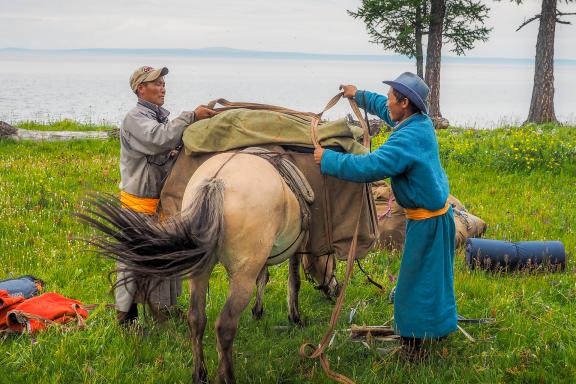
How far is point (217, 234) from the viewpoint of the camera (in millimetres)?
4078

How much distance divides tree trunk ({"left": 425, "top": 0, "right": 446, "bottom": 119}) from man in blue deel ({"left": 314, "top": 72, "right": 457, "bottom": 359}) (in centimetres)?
1476

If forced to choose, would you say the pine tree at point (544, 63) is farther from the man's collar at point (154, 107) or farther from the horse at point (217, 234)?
the horse at point (217, 234)

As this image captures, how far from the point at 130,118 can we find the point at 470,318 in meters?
3.63

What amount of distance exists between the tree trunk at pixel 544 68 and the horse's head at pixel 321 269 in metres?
14.9

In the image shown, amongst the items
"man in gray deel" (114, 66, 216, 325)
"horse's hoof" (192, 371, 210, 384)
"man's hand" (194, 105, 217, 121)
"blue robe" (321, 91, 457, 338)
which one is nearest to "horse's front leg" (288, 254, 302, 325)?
"blue robe" (321, 91, 457, 338)

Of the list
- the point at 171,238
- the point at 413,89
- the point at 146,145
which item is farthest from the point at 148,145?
the point at 413,89

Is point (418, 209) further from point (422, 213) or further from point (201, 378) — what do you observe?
point (201, 378)

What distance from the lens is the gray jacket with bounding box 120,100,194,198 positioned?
196 inches

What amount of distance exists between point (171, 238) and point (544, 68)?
18076 mm

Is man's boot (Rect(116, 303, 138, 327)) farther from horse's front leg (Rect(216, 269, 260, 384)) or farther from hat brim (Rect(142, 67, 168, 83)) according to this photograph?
hat brim (Rect(142, 67, 168, 83))

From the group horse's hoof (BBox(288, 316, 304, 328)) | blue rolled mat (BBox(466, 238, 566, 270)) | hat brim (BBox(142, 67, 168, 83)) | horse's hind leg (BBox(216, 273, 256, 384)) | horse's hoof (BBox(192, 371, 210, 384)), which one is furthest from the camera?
blue rolled mat (BBox(466, 238, 566, 270))

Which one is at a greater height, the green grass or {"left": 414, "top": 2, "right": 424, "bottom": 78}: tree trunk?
{"left": 414, "top": 2, "right": 424, "bottom": 78}: tree trunk

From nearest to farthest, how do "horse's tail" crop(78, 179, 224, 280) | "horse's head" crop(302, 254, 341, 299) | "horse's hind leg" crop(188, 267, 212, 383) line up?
"horse's tail" crop(78, 179, 224, 280), "horse's hind leg" crop(188, 267, 212, 383), "horse's head" crop(302, 254, 341, 299)

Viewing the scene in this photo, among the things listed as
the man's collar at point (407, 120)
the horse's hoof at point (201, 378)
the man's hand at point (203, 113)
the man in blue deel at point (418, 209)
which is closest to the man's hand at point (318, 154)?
the man in blue deel at point (418, 209)
